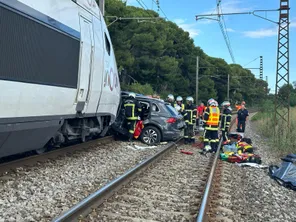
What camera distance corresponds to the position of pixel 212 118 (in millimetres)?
13016

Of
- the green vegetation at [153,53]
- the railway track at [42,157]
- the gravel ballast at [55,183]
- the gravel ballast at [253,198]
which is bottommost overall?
the gravel ballast at [253,198]

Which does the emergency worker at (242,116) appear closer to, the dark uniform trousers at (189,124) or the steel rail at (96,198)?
the dark uniform trousers at (189,124)

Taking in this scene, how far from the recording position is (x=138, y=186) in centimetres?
726

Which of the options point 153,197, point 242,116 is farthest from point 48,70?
point 242,116

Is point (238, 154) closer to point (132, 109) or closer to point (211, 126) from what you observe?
point (211, 126)

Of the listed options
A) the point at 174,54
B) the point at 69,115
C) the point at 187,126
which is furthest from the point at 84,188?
the point at 174,54

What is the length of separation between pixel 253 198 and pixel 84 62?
4.53 meters

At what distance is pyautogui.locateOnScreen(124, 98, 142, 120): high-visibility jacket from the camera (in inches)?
536

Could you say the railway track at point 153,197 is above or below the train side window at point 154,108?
below

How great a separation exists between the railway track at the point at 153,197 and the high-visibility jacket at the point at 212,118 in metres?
3.19

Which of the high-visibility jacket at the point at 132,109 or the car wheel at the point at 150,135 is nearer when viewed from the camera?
the high-visibility jacket at the point at 132,109

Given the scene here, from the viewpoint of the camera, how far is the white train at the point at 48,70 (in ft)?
19.7

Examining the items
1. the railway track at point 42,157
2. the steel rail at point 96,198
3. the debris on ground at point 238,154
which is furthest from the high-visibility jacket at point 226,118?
the steel rail at point 96,198

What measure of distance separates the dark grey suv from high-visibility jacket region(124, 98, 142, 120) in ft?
1.63
